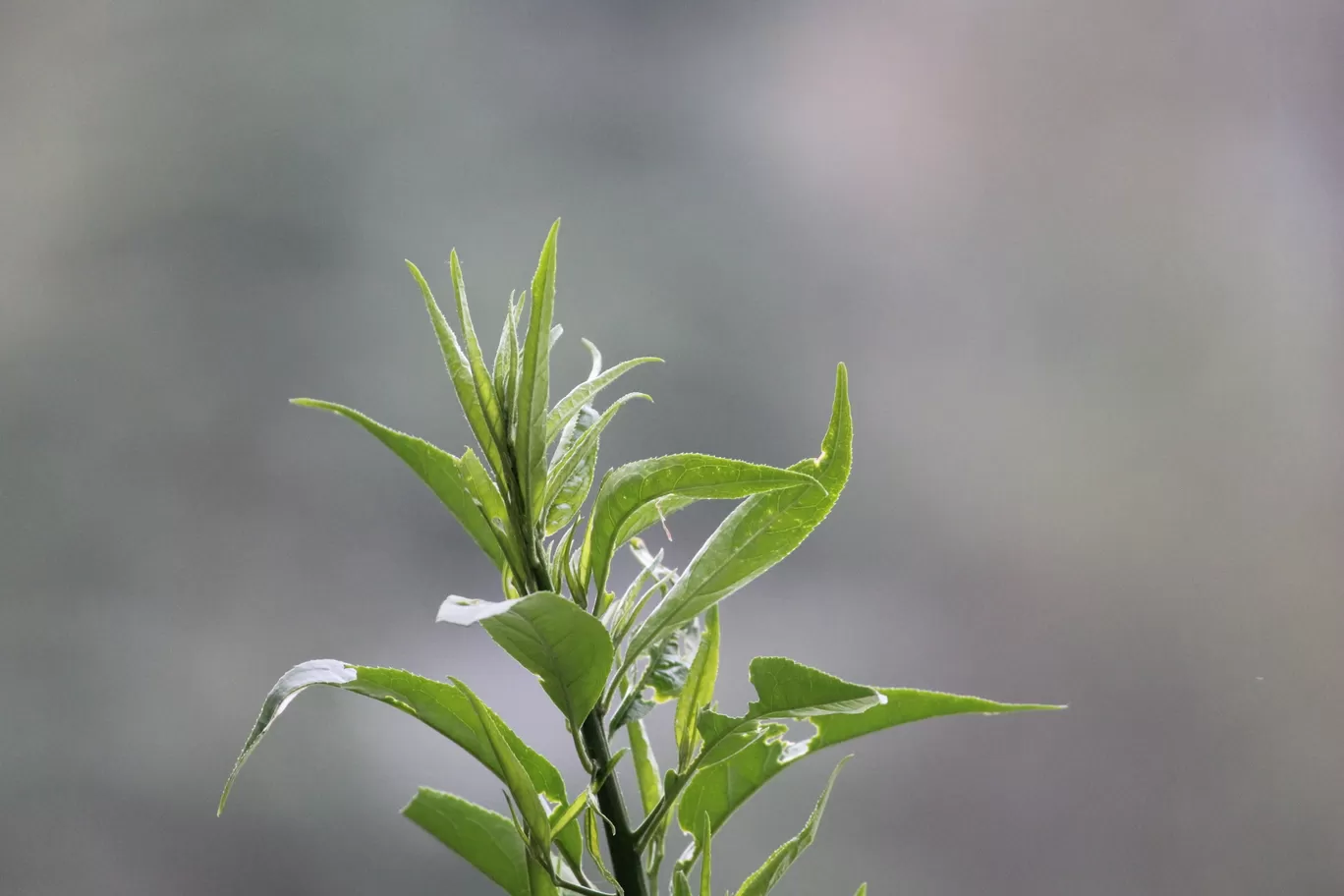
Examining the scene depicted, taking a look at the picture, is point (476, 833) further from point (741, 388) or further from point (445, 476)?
point (741, 388)

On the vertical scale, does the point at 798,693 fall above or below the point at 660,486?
below

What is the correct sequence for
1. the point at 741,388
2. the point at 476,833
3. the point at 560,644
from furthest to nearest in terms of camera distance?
1. the point at 741,388
2. the point at 476,833
3. the point at 560,644

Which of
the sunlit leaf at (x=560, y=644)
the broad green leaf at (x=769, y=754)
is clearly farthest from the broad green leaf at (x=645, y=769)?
the sunlit leaf at (x=560, y=644)

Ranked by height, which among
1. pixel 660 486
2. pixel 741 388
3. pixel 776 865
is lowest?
pixel 776 865

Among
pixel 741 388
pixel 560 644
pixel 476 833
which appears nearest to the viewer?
pixel 560 644

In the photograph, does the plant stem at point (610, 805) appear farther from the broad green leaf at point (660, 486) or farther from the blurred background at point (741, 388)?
the blurred background at point (741, 388)

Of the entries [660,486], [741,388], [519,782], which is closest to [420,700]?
[519,782]
